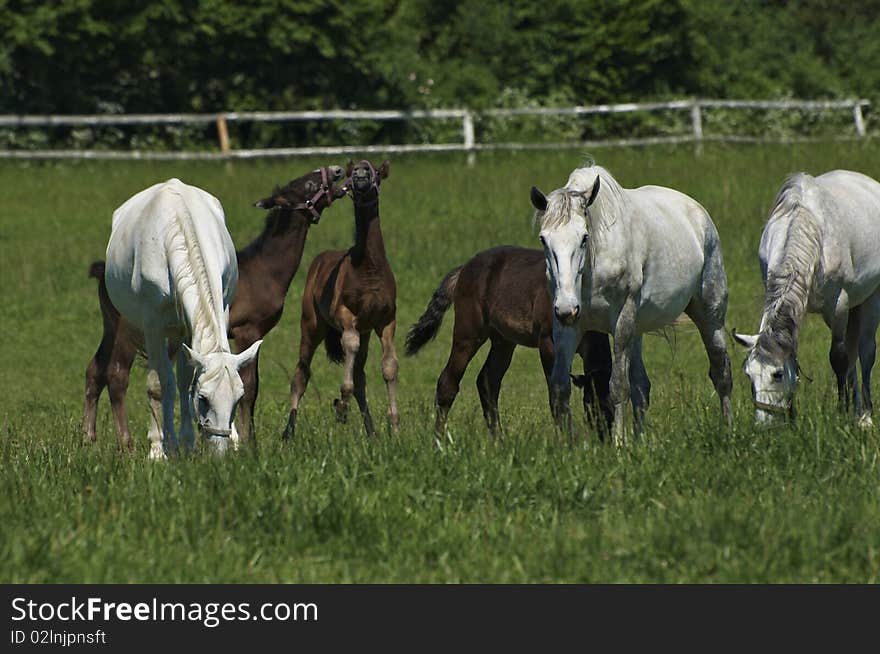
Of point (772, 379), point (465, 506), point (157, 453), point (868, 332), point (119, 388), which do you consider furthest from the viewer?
point (868, 332)

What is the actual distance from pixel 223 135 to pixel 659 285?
18.8 m

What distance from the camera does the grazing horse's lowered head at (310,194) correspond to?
11500 millimetres

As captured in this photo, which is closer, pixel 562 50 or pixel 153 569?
pixel 153 569

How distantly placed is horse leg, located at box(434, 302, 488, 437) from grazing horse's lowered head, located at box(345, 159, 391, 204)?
1207mm

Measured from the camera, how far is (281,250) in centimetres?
1139

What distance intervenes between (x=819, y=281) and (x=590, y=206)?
6.47 ft

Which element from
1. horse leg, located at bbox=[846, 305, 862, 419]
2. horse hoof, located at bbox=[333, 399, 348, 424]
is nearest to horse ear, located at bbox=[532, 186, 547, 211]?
horse hoof, located at bbox=[333, 399, 348, 424]

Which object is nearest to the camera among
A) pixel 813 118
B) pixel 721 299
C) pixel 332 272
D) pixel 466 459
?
pixel 466 459

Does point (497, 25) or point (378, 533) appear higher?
point (497, 25)

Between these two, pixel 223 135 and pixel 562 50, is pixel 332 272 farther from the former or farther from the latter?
pixel 562 50

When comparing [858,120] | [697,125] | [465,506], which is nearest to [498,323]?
[465,506]

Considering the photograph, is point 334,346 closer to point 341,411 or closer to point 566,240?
point 341,411
